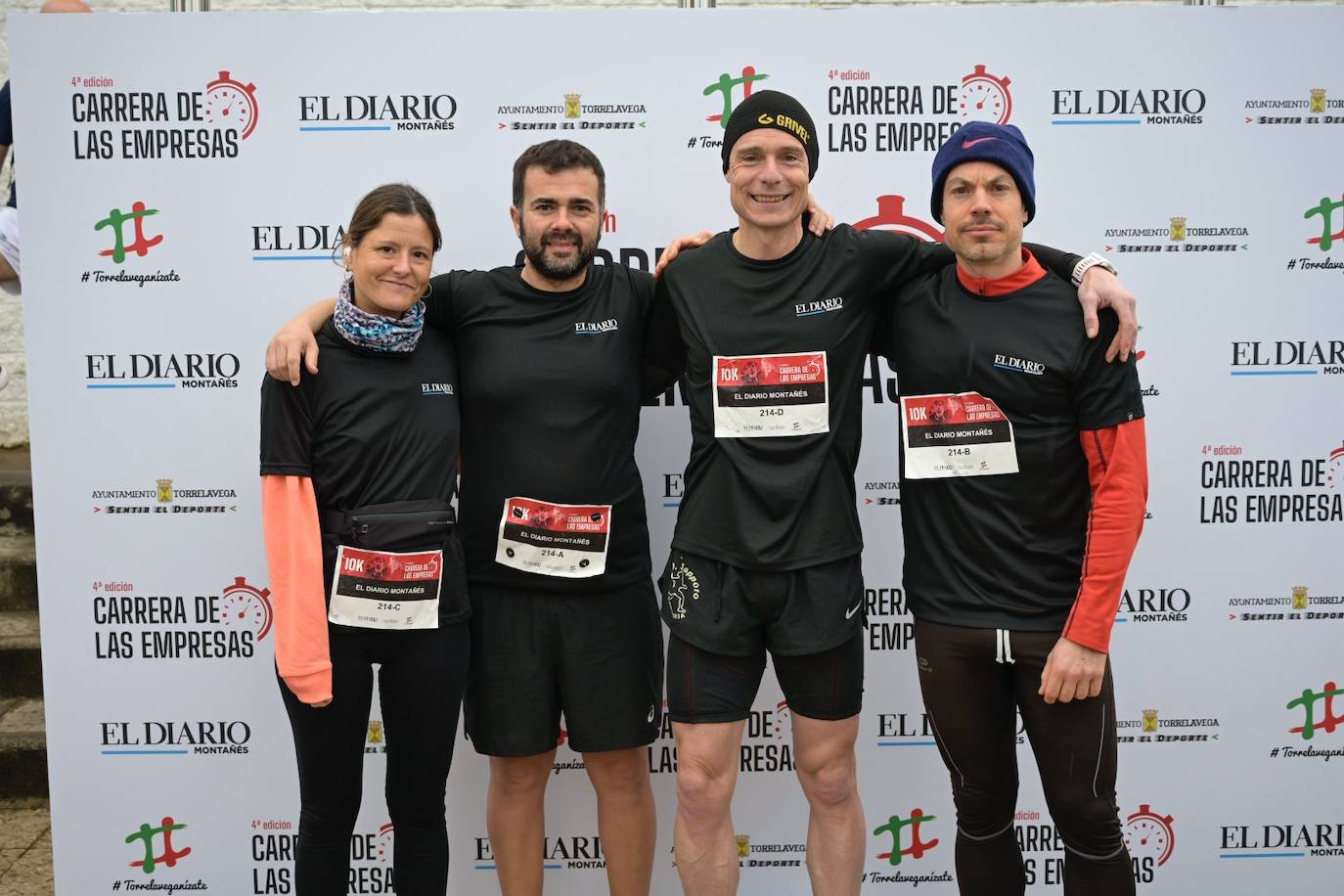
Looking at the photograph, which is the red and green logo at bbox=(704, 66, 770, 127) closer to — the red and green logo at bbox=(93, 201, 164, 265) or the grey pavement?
the red and green logo at bbox=(93, 201, 164, 265)

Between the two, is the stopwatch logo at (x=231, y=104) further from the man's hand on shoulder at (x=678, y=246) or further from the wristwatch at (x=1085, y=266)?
the wristwatch at (x=1085, y=266)

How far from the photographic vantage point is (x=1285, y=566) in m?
2.87

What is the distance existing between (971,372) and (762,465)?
0.47m

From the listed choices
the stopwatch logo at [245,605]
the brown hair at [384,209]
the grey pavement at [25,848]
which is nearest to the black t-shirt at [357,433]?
the brown hair at [384,209]

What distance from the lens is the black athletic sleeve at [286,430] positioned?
2.04 metres

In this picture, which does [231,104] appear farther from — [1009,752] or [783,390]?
[1009,752]

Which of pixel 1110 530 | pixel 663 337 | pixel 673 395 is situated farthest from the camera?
pixel 673 395

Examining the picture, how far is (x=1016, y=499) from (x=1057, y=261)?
0.52 m

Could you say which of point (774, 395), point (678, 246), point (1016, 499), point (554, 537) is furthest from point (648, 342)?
point (1016, 499)

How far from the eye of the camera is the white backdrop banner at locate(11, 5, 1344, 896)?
272 cm

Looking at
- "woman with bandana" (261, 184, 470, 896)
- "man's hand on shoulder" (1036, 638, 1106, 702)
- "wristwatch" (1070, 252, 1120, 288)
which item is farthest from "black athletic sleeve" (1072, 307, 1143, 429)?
"woman with bandana" (261, 184, 470, 896)

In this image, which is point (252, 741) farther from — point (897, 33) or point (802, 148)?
point (897, 33)

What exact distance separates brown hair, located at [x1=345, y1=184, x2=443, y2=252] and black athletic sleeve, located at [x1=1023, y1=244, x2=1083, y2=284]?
1321 mm

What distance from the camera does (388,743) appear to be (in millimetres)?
2209
